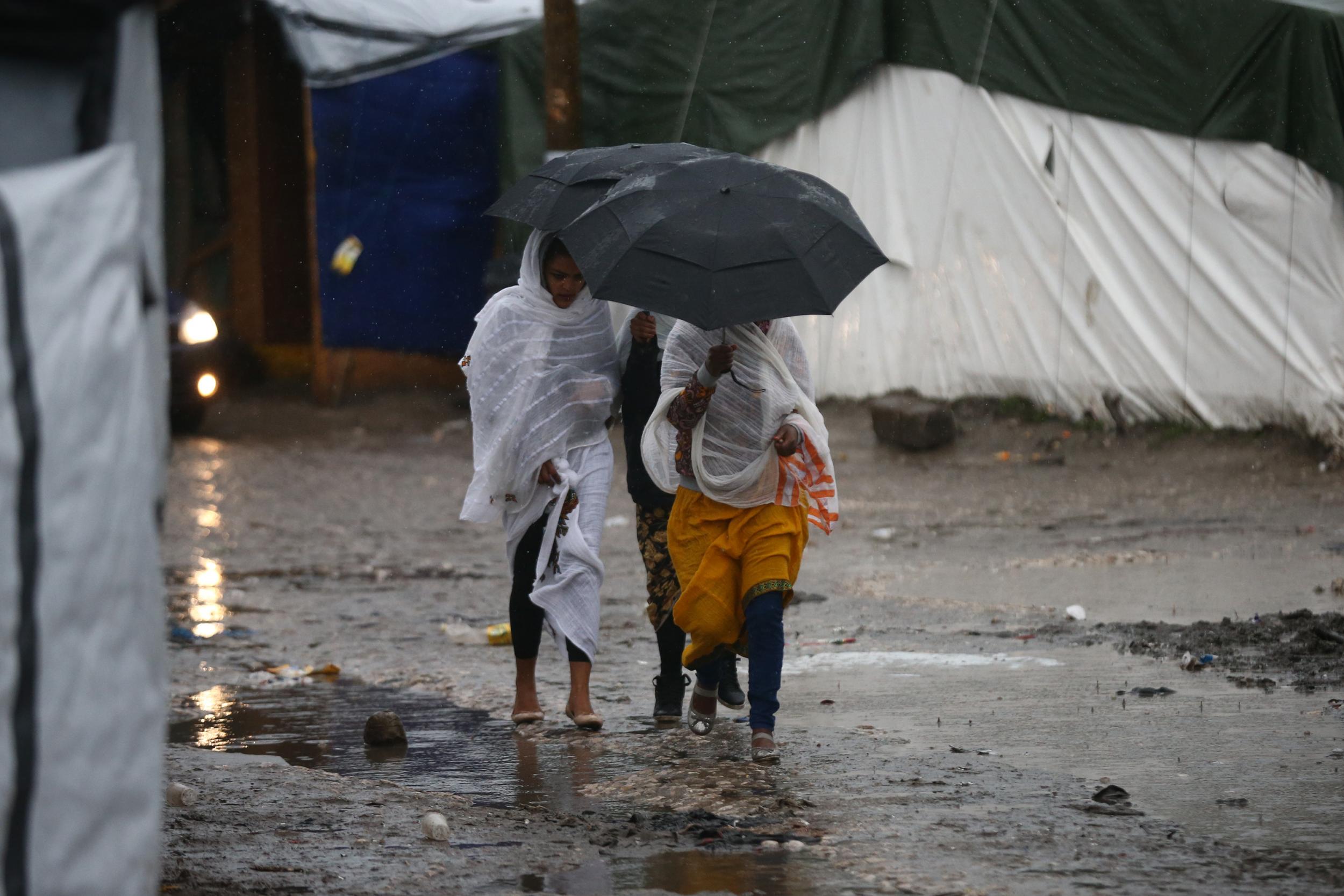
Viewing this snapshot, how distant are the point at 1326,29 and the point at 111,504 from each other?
963cm

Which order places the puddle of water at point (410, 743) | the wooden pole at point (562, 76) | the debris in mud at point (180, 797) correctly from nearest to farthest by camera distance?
the debris in mud at point (180, 797), the puddle of water at point (410, 743), the wooden pole at point (562, 76)

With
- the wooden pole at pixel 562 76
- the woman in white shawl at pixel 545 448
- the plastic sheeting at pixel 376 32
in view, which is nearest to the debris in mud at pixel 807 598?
the woman in white shawl at pixel 545 448

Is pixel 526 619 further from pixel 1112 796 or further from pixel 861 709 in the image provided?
pixel 1112 796

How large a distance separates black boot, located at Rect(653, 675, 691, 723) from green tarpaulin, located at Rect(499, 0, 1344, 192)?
6820 mm

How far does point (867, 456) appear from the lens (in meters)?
12.1

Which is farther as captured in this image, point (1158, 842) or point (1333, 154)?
point (1333, 154)

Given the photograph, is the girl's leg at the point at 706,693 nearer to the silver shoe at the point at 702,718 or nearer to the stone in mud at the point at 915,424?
the silver shoe at the point at 702,718

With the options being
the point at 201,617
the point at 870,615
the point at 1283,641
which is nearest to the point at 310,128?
the point at 201,617

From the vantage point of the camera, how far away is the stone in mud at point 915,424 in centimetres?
1198

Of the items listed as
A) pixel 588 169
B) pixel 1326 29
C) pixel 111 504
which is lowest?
pixel 111 504

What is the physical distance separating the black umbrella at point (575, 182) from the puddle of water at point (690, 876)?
2162 millimetres

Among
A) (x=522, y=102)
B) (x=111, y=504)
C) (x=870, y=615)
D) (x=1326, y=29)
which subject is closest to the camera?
(x=111, y=504)

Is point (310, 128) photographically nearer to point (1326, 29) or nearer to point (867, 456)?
point (867, 456)

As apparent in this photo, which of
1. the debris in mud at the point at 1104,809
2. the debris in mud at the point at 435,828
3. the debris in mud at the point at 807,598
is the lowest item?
the debris in mud at the point at 435,828
